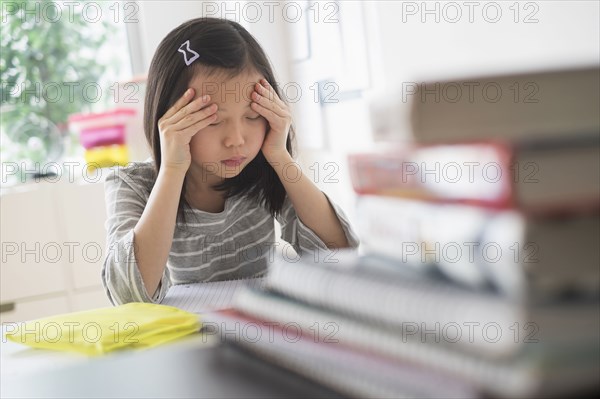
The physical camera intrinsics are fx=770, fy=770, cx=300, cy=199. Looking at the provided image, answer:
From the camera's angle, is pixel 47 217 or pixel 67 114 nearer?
pixel 47 217

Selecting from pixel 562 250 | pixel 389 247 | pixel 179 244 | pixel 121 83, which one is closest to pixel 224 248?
pixel 179 244

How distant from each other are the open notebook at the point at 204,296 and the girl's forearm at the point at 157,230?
39 mm

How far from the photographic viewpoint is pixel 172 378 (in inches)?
18.0

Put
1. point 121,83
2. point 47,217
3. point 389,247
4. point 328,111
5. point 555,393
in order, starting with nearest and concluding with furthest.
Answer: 1. point 555,393
2. point 389,247
3. point 328,111
4. point 47,217
5. point 121,83

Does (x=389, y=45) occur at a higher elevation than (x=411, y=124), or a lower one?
higher

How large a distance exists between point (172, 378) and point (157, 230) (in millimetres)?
646

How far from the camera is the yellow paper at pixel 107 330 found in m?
0.63

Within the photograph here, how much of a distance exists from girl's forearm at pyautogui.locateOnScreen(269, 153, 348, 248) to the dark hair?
7 cm

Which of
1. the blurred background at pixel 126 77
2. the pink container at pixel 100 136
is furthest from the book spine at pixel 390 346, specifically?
the pink container at pixel 100 136

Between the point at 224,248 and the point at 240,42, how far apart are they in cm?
33

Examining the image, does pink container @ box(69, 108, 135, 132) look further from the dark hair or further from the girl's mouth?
the girl's mouth

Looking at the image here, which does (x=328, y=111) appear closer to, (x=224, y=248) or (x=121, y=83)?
(x=121, y=83)

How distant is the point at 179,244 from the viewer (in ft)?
4.15

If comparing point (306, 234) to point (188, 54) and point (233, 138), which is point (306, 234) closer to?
point (233, 138)
